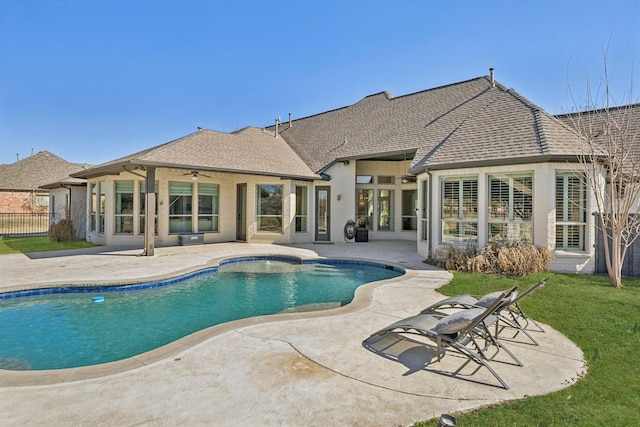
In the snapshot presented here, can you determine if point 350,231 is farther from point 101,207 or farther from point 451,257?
point 101,207

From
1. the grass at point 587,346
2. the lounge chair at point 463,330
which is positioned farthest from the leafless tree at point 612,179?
the lounge chair at point 463,330

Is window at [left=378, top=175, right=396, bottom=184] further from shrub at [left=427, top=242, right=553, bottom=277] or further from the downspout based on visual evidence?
shrub at [left=427, top=242, right=553, bottom=277]

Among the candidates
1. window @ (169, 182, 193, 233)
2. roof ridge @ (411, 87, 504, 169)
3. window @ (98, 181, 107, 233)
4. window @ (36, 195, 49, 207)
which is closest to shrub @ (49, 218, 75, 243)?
window @ (98, 181, 107, 233)

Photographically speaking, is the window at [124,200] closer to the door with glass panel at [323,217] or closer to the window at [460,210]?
the door with glass panel at [323,217]

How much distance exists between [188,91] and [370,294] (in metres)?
19.4

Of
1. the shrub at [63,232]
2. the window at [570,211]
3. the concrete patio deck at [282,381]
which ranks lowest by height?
the concrete patio deck at [282,381]

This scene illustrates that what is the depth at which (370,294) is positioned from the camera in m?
6.94

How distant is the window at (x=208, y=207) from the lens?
1561cm

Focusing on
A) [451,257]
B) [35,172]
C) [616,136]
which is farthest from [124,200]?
[35,172]

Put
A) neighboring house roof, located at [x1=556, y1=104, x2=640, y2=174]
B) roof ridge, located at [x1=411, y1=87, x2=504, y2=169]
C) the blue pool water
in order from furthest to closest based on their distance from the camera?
roof ridge, located at [x1=411, y1=87, x2=504, y2=169] → neighboring house roof, located at [x1=556, y1=104, x2=640, y2=174] → the blue pool water

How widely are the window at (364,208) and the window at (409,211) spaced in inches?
66.7

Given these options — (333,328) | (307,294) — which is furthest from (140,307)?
(333,328)

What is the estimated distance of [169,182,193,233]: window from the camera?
583 inches

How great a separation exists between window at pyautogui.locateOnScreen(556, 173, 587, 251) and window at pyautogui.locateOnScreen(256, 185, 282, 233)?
10.6 metres
